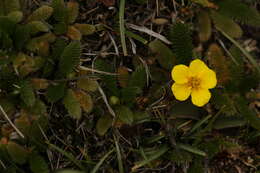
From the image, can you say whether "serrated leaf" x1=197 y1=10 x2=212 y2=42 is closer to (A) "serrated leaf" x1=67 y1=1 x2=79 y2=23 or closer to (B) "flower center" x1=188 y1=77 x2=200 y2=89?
(B) "flower center" x1=188 y1=77 x2=200 y2=89

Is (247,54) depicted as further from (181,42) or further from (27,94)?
(27,94)

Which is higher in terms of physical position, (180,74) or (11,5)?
(11,5)

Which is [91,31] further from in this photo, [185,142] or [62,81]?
[185,142]

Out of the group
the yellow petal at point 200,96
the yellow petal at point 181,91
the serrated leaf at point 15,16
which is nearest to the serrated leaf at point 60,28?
the serrated leaf at point 15,16

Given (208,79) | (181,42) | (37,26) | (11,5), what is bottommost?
(208,79)

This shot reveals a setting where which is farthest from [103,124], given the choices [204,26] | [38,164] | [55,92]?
[204,26]

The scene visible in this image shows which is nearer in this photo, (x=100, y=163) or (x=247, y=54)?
(x=100, y=163)

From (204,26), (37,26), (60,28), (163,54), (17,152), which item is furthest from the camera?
(204,26)
